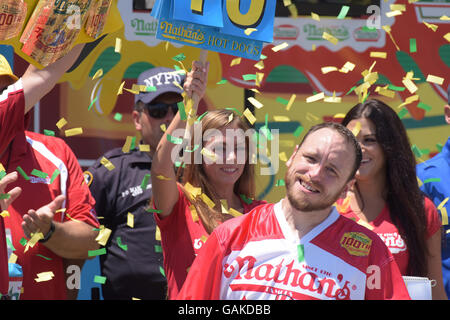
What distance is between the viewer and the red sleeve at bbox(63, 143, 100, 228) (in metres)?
4.12

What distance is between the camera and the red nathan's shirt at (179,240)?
3652 mm

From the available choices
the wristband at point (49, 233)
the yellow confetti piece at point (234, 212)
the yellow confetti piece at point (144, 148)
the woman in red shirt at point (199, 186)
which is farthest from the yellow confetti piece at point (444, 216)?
the wristband at point (49, 233)

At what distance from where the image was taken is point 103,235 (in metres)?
4.21

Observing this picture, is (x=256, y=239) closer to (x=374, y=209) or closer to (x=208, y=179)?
(x=208, y=179)

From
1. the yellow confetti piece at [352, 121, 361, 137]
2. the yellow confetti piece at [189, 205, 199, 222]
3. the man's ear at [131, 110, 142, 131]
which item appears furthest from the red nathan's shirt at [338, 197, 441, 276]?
the man's ear at [131, 110, 142, 131]

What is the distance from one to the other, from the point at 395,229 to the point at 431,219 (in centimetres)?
23

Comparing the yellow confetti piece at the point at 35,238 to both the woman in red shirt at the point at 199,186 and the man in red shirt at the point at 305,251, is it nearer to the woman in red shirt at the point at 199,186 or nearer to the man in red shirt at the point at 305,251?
the woman in red shirt at the point at 199,186

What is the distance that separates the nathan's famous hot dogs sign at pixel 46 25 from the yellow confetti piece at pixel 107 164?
1.15m

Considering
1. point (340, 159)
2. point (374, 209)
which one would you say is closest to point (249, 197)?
→ point (374, 209)

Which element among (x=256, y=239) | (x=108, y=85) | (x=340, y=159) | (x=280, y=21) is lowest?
(x=256, y=239)

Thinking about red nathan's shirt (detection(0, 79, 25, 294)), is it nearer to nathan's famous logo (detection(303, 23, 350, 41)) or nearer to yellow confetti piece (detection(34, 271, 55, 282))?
yellow confetti piece (detection(34, 271, 55, 282))

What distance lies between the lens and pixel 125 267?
4.52 meters
